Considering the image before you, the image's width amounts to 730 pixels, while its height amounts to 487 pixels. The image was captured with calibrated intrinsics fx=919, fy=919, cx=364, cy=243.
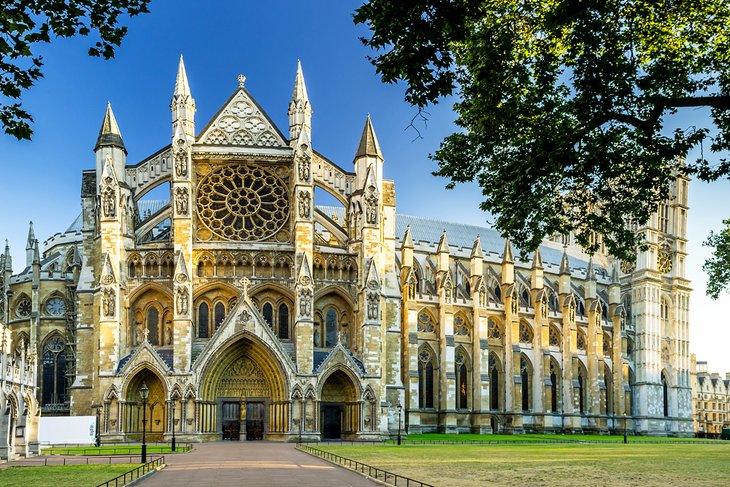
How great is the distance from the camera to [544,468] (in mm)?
34219

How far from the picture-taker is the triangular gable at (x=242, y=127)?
59.8 m

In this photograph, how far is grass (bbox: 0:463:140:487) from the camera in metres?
26.9

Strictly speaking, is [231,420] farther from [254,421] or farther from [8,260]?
[8,260]

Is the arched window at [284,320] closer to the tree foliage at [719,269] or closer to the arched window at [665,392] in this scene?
the tree foliage at [719,269]

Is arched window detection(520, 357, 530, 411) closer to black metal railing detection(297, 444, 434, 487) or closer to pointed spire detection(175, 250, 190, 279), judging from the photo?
pointed spire detection(175, 250, 190, 279)

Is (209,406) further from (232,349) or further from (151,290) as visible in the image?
(151,290)

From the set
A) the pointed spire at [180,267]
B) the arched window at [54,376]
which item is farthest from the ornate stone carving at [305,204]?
the arched window at [54,376]

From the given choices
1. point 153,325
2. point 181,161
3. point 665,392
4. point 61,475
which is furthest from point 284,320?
point 665,392

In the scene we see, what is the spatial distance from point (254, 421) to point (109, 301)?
463 inches

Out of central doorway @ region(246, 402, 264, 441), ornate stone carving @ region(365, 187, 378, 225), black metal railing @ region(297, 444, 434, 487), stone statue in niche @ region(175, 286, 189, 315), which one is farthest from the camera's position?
ornate stone carving @ region(365, 187, 378, 225)

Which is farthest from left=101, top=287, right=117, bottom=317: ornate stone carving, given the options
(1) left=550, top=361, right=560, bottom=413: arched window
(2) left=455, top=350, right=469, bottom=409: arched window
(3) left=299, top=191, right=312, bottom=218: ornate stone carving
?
(1) left=550, top=361, right=560, bottom=413: arched window

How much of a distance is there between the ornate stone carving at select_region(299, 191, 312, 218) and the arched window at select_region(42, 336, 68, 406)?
22036 mm

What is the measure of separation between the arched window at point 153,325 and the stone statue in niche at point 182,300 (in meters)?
3.38

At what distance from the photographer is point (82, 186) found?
60469mm
